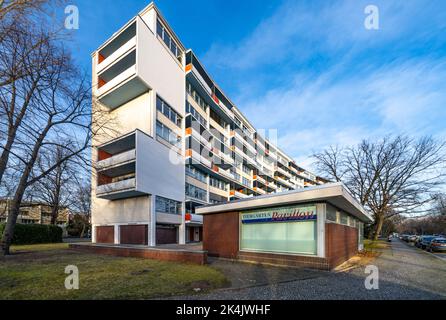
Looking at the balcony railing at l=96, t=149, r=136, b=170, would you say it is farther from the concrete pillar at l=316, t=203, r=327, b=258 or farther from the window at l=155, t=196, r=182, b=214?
the concrete pillar at l=316, t=203, r=327, b=258

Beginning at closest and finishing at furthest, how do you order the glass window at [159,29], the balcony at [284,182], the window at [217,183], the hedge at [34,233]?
the hedge at [34,233]
the glass window at [159,29]
the window at [217,183]
the balcony at [284,182]

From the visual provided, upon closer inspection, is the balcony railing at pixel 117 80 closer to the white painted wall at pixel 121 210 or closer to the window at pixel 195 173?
the white painted wall at pixel 121 210

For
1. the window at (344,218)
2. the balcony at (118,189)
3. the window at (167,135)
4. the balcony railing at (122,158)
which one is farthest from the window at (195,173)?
the window at (344,218)

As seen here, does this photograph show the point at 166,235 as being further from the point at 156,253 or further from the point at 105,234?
the point at 156,253

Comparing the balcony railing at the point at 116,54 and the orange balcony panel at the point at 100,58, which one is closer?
the balcony railing at the point at 116,54

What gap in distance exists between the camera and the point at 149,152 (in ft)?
80.4

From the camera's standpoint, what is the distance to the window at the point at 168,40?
27919mm

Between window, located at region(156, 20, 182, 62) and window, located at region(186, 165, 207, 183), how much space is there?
14269mm

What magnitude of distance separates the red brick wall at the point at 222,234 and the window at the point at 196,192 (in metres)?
15.4

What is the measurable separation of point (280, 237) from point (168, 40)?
87.9ft

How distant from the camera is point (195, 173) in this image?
1336 inches

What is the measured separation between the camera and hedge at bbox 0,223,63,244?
2623cm
